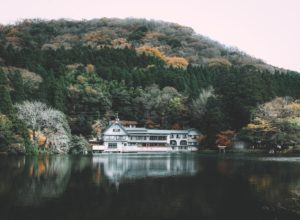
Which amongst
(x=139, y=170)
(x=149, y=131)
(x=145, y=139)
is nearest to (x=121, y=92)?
(x=149, y=131)

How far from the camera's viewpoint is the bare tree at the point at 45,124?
42938 millimetres

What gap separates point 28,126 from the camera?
43.7 meters

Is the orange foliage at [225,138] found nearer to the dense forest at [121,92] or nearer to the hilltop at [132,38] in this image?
the dense forest at [121,92]

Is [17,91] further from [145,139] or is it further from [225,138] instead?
[225,138]

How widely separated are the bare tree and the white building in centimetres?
944

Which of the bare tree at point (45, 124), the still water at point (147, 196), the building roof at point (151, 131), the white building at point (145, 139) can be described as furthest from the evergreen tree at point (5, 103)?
the building roof at point (151, 131)

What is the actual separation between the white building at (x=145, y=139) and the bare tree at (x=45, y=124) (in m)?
9.44

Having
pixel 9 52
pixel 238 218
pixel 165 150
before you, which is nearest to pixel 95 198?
pixel 238 218

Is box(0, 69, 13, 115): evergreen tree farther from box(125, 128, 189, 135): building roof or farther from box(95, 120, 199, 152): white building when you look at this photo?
box(125, 128, 189, 135): building roof

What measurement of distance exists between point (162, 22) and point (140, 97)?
3284 inches

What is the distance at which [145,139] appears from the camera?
5922cm

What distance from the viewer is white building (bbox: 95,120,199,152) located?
185 feet

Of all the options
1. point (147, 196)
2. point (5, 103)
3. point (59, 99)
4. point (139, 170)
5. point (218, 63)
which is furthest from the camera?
point (218, 63)

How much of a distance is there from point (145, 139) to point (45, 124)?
61.7ft
